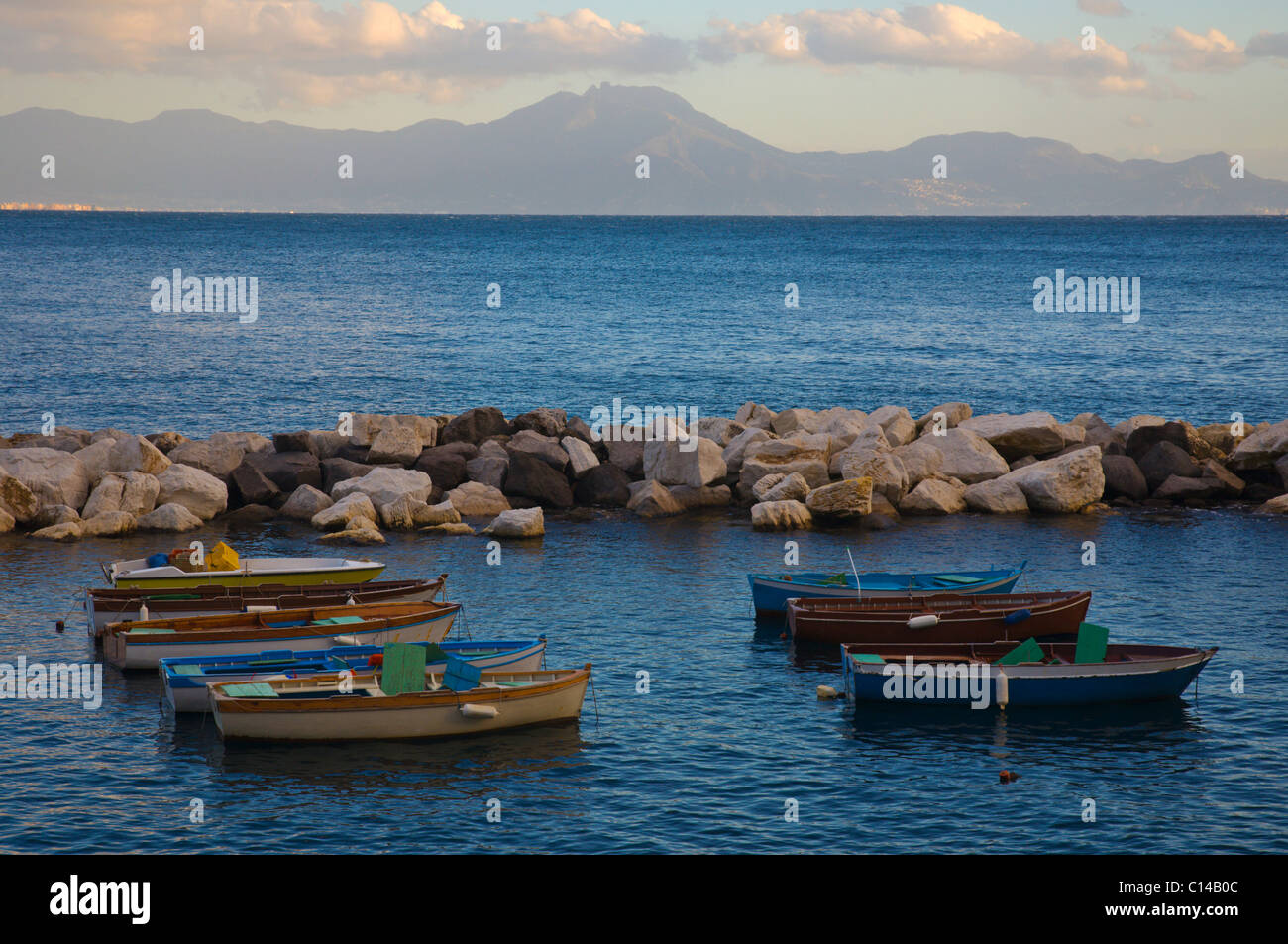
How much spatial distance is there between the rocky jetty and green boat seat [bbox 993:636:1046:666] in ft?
45.2

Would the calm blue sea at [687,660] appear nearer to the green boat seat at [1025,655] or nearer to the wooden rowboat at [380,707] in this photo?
the wooden rowboat at [380,707]

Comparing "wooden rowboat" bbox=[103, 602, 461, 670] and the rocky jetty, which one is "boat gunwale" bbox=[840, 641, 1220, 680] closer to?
"wooden rowboat" bbox=[103, 602, 461, 670]

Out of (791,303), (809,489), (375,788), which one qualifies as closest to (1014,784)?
(375,788)

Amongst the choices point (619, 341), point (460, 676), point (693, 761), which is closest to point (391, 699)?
point (460, 676)

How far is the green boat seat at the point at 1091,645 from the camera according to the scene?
971 inches

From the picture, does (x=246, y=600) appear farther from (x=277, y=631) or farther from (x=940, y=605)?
(x=940, y=605)

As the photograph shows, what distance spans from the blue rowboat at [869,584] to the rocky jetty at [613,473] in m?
7.38

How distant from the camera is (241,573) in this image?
101ft

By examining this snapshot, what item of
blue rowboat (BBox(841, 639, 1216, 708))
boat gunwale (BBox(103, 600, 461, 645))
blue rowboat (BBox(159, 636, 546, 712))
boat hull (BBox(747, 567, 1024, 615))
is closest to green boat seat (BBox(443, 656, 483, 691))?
blue rowboat (BBox(159, 636, 546, 712))

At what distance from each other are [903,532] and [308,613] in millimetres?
18143

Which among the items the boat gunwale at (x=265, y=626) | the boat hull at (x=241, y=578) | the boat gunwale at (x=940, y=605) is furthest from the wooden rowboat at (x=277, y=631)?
the boat gunwale at (x=940, y=605)

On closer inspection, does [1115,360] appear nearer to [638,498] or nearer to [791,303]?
[791,303]

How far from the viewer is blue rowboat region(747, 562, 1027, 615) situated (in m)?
29.9

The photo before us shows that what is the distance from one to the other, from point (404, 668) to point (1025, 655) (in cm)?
1209
